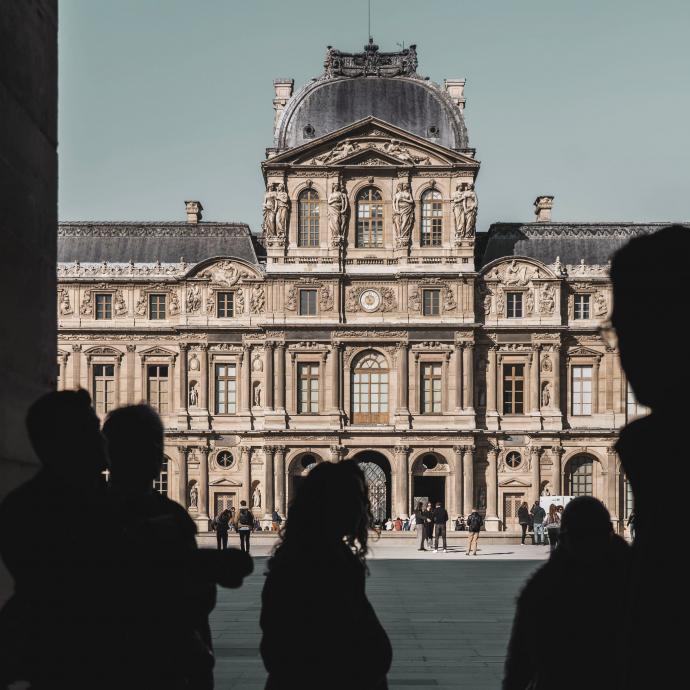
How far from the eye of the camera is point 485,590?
2256 cm

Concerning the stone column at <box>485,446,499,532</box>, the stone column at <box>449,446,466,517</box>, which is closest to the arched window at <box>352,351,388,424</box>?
the stone column at <box>449,446,466,517</box>

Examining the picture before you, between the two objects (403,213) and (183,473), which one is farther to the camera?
(183,473)

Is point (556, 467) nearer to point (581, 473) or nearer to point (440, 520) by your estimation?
point (581, 473)

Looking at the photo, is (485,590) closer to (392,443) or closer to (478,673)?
(478,673)

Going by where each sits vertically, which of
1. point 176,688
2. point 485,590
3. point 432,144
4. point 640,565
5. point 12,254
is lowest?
point 485,590

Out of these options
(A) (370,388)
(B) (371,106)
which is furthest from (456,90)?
(A) (370,388)

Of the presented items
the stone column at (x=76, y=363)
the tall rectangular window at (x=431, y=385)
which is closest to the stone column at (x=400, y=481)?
the tall rectangular window at (x=431, y=385)

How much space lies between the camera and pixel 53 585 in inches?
128

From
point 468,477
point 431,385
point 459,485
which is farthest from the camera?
point 431,385

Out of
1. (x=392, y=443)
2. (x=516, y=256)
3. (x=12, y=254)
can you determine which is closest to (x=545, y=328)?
(x=516, y=256)

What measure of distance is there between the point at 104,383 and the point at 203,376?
467cm

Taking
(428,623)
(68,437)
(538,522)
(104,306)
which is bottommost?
(538,522)

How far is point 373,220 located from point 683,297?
171 ft

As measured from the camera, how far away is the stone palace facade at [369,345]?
52.9 m
